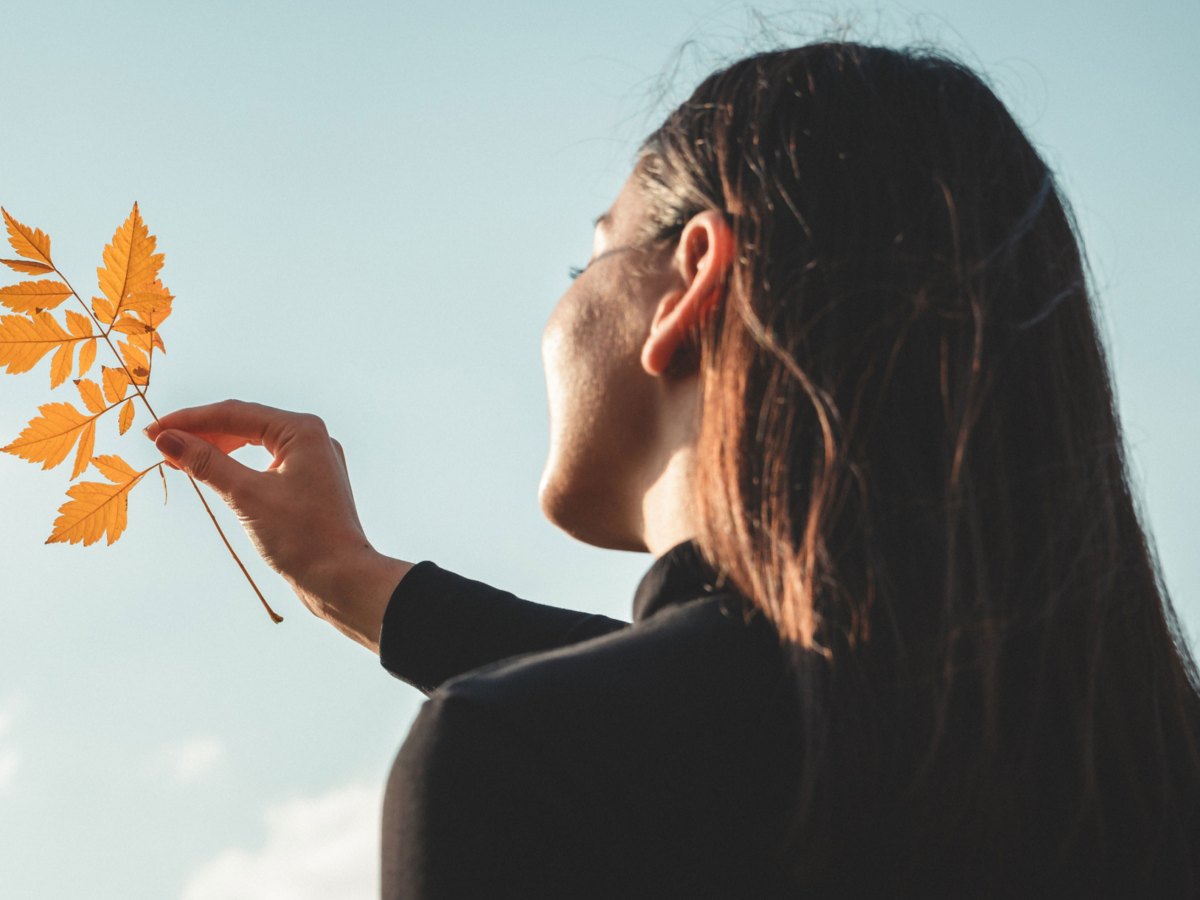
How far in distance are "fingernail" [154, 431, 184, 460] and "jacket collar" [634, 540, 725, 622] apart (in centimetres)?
122

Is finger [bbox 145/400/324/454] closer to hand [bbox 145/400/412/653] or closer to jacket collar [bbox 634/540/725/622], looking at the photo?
hand [bbox 145/400/412/653]

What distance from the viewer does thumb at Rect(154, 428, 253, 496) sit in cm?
221

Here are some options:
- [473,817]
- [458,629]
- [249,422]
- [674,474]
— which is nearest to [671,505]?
[674,474]

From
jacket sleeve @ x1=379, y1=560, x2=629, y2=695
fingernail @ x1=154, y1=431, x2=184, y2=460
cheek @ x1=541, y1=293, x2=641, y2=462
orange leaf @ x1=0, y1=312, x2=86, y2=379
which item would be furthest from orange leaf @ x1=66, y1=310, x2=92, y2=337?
cheek @ x1=541, y1=293, x2=641, y2=462

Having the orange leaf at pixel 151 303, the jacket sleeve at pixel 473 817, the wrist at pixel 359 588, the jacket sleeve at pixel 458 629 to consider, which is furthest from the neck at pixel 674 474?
the orange leaf at pixel 151 303

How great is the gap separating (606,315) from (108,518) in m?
1.00

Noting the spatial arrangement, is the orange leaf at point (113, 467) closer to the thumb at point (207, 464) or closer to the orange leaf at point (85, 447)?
the orange leaf at point (85, 447)

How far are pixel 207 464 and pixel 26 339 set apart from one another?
16.7 inches

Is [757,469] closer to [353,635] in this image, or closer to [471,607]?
[471,607]

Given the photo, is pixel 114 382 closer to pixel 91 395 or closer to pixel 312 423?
pixel 91 395

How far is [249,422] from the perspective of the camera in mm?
2371

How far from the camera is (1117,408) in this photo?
1.49m

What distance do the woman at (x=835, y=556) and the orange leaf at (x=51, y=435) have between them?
0.90m

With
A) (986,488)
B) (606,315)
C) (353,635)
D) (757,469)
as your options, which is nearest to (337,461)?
(353,635)
